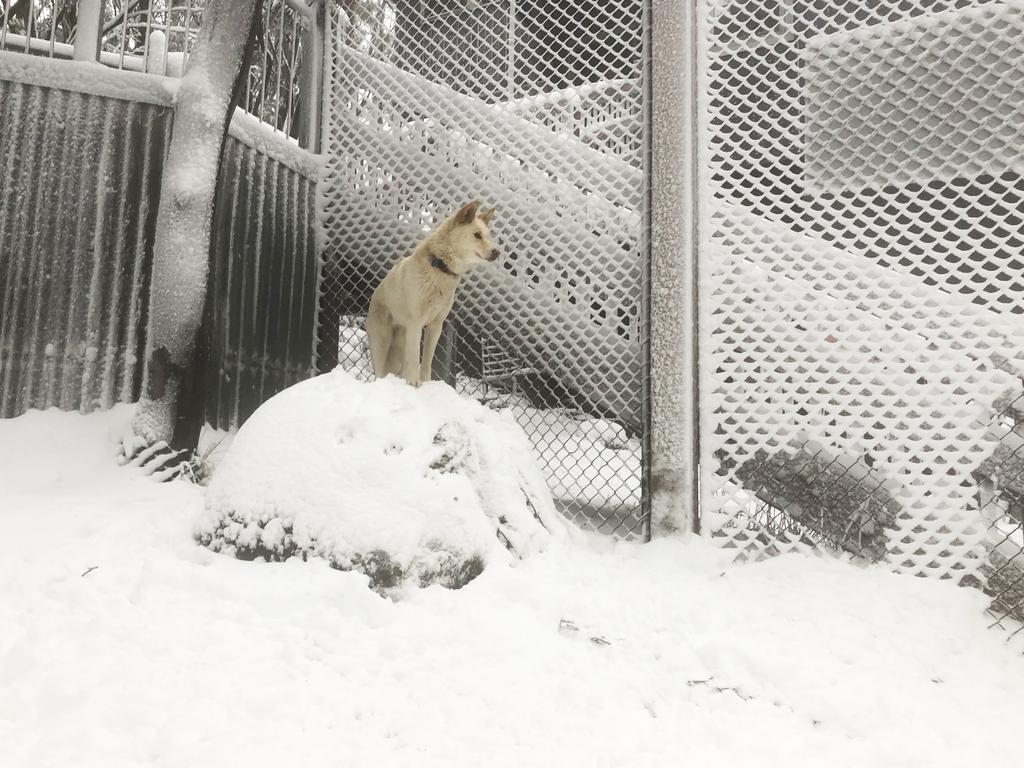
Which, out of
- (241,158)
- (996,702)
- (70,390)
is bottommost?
(996,702)

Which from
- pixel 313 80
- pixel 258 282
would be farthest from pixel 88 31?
pixel 258 282

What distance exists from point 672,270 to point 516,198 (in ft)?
4.43

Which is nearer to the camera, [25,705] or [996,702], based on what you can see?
[25,705]

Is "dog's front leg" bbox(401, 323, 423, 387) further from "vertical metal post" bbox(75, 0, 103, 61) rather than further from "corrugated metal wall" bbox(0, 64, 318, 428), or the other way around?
"vertical metal post" bbox(75, 0, 103, 61)

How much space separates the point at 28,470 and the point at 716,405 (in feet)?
A: 12.7

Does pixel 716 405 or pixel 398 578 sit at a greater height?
pixel 716 405

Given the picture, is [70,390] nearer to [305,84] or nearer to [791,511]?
[305,84]

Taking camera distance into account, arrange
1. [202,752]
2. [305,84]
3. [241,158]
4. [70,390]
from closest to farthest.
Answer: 1. [202,752]
2. [70,390]
3. [241,158]
4. [305,84]

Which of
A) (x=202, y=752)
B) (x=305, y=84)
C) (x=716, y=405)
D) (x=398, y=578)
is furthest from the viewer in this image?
(x=305, y=84)

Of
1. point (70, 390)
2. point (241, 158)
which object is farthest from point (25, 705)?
point (241, 158)

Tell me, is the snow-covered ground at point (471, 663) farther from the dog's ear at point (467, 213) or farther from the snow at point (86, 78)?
the snow at point (86, 78)

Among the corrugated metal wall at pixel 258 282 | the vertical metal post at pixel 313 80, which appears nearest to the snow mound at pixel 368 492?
the corrugated metal wall at pixel 258 282

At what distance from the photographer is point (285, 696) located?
193 cm

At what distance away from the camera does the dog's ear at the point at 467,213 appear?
3.92 metres
